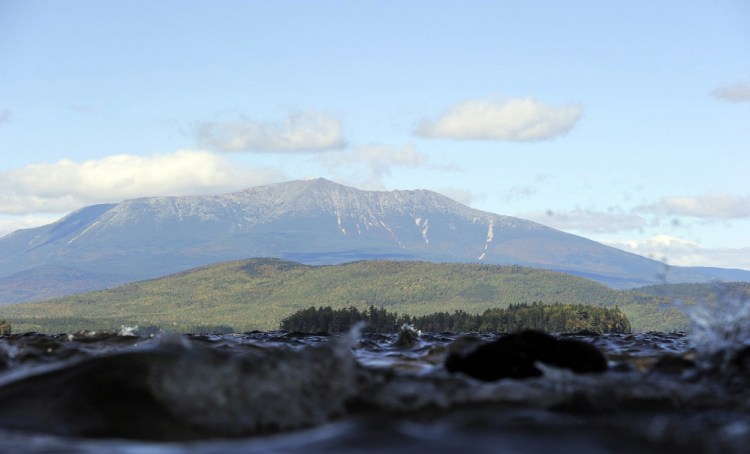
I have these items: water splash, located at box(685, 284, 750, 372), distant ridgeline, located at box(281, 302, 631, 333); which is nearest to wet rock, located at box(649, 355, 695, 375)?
water splash, located at box(685, 284, 750, 372)

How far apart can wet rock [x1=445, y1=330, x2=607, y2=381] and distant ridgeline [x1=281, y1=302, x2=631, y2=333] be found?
98.3 m

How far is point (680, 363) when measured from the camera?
16031 millimetres

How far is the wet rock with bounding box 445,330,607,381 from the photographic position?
1333 centimetres

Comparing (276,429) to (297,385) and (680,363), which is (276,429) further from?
(680,363)

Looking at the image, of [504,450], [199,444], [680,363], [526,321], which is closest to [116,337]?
[680,363]

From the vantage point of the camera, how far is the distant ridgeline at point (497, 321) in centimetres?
11675

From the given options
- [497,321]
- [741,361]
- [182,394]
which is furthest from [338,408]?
[497,321]

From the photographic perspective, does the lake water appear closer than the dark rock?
Yes

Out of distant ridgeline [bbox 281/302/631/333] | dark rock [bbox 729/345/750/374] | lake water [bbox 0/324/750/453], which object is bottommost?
distant ridgeline [bbox 281/302/631/333]

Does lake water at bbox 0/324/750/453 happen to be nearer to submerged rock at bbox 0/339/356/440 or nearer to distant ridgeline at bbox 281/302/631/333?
submerged rock at bbox 0/339/356/440

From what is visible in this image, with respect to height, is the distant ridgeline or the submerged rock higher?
the submerged rock

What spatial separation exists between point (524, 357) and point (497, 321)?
359ft

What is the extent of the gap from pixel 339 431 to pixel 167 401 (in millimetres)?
2260

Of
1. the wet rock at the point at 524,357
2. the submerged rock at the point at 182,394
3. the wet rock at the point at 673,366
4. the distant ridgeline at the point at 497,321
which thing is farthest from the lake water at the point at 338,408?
the distant ridgeline at the point at 497,321
